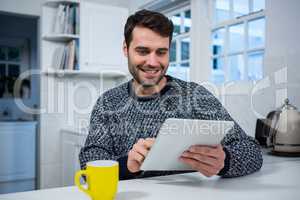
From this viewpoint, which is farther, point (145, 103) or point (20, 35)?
point (20, 35)

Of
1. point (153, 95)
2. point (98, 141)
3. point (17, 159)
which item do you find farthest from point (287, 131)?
point (17, 159)

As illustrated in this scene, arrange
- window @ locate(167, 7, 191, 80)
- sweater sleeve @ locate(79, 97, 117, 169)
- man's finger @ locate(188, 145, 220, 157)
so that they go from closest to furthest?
man's finger @ locate(188, 145, 220, 157) → sweater sleeve @ locate(79, 97, 117, 169) → window @ locate(167, 7, 191, 80)

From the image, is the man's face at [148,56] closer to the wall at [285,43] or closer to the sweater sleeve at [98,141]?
the sweater sleeve at [98,141]

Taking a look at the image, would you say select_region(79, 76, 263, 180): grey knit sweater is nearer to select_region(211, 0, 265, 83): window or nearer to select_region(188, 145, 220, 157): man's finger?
select_region(188, 145, 220, 157): man's finger

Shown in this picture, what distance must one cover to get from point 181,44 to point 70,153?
4.65 ft

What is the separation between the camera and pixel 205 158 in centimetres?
88

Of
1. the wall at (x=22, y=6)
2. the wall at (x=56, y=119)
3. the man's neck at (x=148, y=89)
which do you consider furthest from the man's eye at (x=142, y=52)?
the wall at (x=22, y=6)

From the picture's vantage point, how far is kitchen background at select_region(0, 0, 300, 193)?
176 cm

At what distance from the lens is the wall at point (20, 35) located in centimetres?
440

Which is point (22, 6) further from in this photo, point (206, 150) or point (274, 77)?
point (206, 150)

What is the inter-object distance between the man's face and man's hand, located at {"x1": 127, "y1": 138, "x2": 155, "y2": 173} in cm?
48

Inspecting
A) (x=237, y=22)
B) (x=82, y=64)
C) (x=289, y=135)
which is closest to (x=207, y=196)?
(x=289, y=135)

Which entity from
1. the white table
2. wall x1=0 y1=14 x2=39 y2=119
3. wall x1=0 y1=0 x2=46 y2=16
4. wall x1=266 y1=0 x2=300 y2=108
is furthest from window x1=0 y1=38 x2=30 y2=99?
the white table

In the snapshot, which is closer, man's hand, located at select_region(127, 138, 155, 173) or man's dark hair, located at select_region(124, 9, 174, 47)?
man's hand, located at select_region(127, 138, 155, 173)
